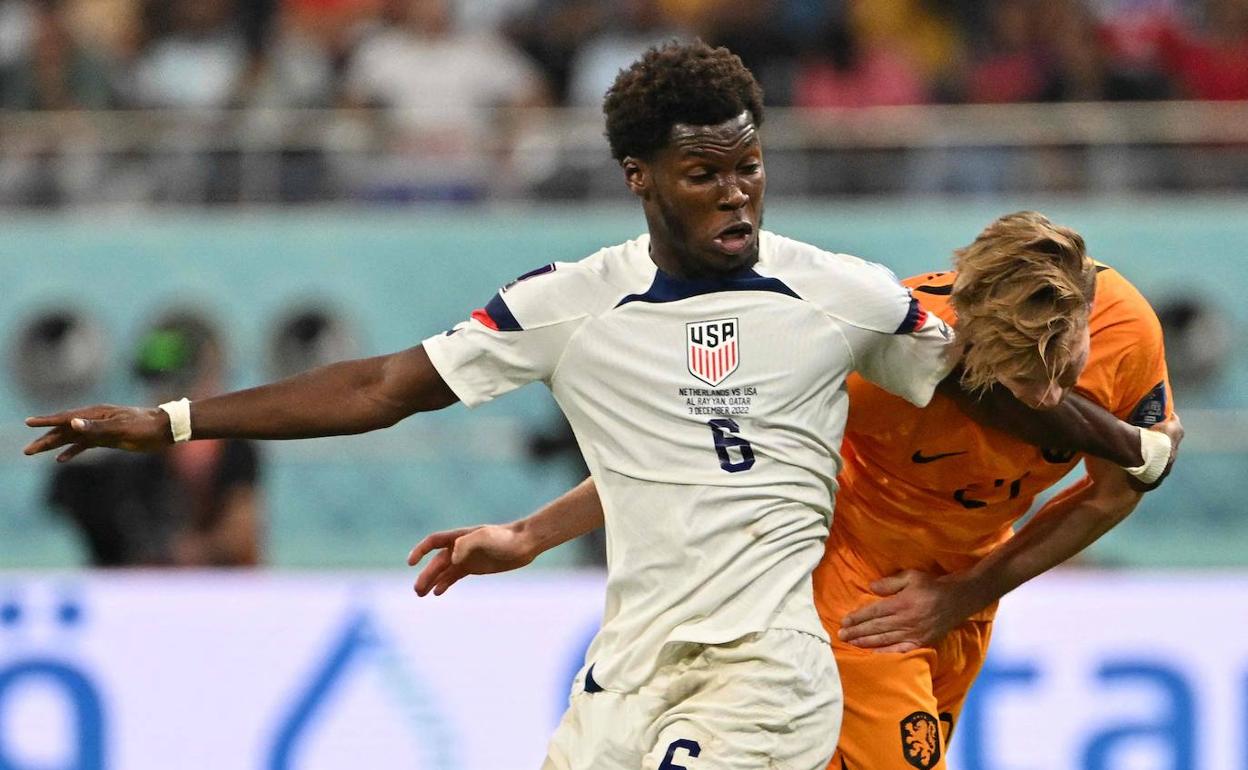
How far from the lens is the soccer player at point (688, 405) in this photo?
4.20m

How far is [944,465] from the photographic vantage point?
476cm

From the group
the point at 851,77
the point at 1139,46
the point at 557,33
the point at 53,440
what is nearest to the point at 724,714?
the point at 53,440

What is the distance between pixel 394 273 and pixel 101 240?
5.11 feet

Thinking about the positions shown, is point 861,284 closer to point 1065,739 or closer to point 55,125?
point 1065,739

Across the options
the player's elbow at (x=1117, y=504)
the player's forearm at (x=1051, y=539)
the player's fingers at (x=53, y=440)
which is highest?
the player's fingers at (x=53, y=440)

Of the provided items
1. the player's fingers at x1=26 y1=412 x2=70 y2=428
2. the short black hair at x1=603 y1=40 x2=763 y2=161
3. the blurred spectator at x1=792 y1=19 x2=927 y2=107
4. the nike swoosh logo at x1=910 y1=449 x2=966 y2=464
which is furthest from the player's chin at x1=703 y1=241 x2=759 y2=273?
the blurred spectator at x1=792 y1=19 x2=927 y2=107

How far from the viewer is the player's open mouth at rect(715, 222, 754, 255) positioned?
13.8ft

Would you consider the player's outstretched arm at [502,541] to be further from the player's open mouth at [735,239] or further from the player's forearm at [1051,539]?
the player's forearm at [1051,539]

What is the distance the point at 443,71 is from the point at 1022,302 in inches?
270

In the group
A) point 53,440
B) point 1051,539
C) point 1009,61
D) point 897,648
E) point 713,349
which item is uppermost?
point 1009,61

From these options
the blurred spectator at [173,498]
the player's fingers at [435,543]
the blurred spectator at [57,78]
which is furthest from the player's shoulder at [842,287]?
the blurred spectator at [57,78]

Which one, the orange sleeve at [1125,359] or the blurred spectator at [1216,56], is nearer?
the orange sleeve at [1125,359]

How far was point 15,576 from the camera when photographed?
7539mm

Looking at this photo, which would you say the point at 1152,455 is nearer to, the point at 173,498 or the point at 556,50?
the point at 173,498
